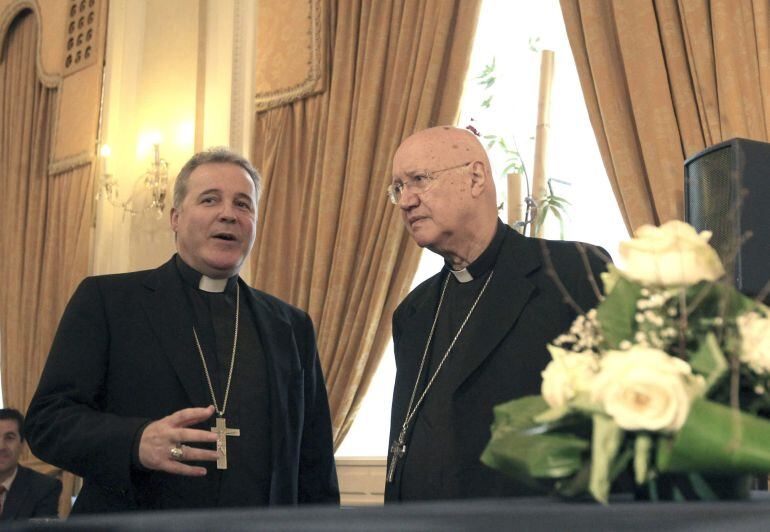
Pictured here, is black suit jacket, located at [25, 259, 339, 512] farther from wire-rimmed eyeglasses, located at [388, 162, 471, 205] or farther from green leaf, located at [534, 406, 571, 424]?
green leaf, located at [534, 406, 571, 424]

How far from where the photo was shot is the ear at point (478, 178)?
2.93m

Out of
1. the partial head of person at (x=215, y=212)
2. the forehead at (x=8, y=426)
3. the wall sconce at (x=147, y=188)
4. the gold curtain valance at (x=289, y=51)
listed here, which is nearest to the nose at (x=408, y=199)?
the partial head of person at (x=215, y=212)

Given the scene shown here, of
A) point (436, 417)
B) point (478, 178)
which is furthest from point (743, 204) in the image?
point (436, 417)

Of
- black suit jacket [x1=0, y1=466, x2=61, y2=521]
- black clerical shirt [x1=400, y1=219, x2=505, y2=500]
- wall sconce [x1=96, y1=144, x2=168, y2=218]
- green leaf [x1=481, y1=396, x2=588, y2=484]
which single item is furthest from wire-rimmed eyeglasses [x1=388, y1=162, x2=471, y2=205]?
wall sconce [x1=96, y1=144, x2=168, y2=218]

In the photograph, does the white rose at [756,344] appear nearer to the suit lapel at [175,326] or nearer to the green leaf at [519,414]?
the green leaf at [519,414]

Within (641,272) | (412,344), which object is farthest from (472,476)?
(641,272)

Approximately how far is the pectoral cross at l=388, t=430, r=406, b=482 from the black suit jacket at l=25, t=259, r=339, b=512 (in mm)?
284

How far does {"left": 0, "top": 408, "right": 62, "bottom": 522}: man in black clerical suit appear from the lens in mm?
5238

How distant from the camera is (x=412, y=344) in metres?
2.89

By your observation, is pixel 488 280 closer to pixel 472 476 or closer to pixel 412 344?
pixel 412 344

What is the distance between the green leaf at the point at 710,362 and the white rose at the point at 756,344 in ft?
0.10

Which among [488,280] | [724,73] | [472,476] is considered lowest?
[472,476]

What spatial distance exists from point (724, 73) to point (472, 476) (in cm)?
235

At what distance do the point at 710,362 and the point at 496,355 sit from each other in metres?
1.37
